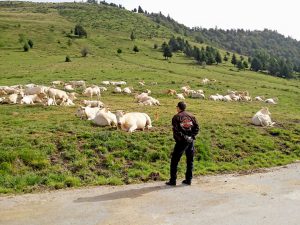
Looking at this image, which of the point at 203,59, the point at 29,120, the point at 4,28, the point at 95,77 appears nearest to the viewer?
the point at 29,120

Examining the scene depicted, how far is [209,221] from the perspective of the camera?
10531 mm

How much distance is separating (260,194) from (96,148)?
6940 mm

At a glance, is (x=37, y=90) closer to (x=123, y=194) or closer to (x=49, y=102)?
(x=49, y=102)

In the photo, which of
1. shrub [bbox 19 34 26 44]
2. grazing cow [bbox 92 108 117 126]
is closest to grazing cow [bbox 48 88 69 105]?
grazing cow [bbox 92 108 117 126]

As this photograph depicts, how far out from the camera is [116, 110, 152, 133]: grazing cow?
801 inches

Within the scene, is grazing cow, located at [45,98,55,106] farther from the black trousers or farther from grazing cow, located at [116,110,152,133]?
the black trousers

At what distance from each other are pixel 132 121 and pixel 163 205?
29.8 ft

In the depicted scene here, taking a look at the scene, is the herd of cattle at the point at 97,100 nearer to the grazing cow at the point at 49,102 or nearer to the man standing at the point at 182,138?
the grazing cow at the point at 49,102

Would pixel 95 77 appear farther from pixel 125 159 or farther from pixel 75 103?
pixel 125 159

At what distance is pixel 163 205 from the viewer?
1182cm

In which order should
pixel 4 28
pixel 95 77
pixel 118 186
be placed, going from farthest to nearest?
pixel 4 28
pixel 95 77
pixel 118 186

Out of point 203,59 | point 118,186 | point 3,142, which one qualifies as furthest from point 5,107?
point 203,59

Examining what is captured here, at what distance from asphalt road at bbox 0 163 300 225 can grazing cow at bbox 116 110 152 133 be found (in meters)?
6.10

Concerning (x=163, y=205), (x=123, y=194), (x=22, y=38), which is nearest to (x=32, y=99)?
(x=123, y=194)
